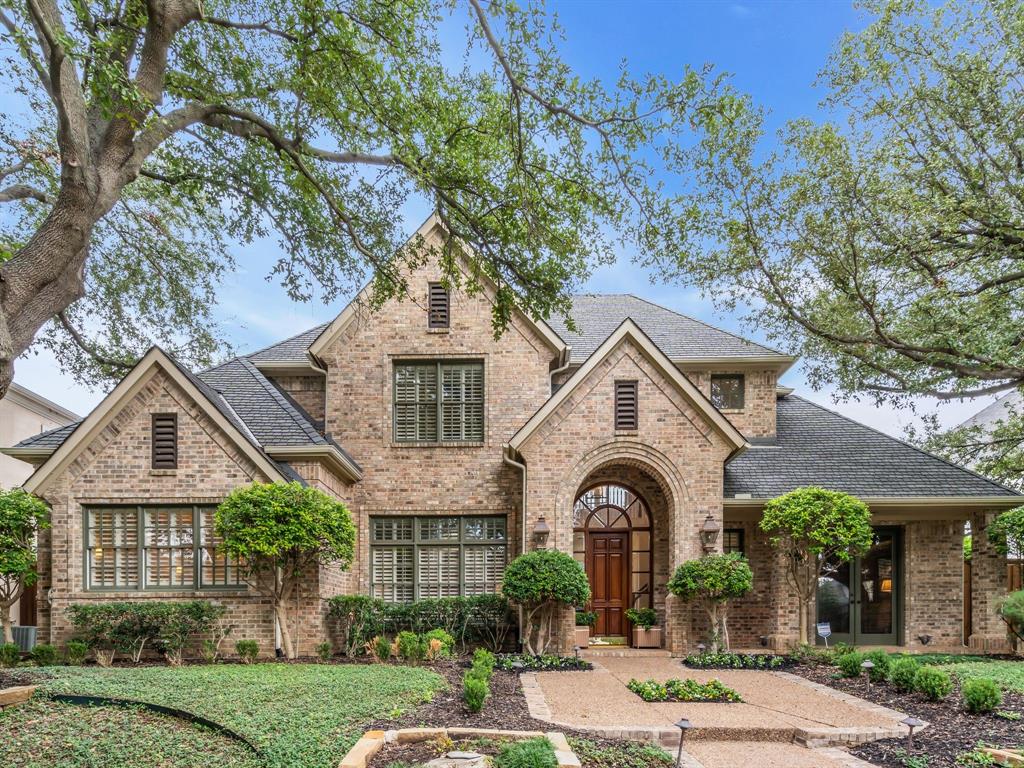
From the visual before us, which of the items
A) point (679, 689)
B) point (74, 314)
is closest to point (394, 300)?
point (74, 314)

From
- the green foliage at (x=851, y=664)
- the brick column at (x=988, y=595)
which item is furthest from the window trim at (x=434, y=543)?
the brick column at (x=988, y=595)

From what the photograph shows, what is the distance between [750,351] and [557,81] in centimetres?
924

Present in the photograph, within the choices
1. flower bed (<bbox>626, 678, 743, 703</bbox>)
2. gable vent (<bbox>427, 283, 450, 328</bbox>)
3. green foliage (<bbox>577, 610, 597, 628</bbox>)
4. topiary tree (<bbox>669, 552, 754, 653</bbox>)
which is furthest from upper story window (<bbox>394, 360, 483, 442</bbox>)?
flower bed (<bbox>626, 678, 743, 703</bbox>)

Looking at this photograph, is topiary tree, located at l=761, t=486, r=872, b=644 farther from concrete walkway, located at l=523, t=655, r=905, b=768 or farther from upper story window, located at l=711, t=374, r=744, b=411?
upper story window, located at l=711, t=374, r=744, b=411

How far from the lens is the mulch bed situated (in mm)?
6102

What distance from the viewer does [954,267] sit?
1322 cm

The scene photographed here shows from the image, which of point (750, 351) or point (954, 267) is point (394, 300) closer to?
point (750, 351)

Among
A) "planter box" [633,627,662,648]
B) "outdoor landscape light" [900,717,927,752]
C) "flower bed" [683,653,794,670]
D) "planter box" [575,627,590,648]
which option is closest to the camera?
"outdoor landscape light" [900,717,927,752]

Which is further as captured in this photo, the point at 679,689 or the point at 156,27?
the point at 679,689

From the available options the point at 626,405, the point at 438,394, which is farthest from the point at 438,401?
the point at 626,405

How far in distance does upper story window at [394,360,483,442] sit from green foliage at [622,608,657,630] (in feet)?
15.2

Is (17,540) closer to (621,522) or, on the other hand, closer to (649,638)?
(621,522)

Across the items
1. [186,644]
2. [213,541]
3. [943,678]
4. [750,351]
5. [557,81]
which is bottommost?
[186,644]

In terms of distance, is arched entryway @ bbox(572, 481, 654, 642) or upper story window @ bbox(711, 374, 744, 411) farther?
upper story window @ bbox(711, 374, 744, 411)
